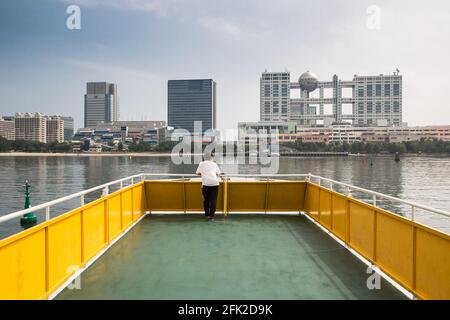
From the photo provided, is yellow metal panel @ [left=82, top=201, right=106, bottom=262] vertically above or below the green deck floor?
above

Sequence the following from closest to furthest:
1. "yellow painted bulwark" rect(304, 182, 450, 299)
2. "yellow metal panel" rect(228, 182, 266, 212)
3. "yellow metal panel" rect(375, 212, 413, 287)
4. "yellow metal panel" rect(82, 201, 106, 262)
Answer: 1. "yellow painted bulwark" rect(304, 182, 450, 299)
2. "yellow metal panel" rect(375, 212, 413, 287)
3. "yellow metal panel" rect(82, 201, 106, 262)
4. "yellow metal panel" rect(228, 182, 266, 212)

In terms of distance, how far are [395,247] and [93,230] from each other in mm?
4938

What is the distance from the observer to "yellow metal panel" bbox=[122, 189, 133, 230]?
9281mm

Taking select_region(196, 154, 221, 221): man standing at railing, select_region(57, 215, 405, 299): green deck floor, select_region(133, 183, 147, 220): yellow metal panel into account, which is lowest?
select_region(57, 215, 405, 299): green deck floor

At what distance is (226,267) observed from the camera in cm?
657

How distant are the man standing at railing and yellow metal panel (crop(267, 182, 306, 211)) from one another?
7.08ft

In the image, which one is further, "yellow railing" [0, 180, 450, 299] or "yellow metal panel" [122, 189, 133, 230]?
"yellow metal panel" [122, 189, 133, 230]

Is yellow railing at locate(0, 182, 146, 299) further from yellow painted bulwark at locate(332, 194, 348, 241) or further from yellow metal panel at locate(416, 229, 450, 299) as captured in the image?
yellow painted bulwark at locate(332, 194, 348, 241)

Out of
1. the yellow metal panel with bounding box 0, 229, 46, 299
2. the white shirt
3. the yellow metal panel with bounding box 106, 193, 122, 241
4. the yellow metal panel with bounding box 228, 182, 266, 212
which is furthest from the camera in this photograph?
the yellow metal panel with bounding box 228, 182, 266, 212

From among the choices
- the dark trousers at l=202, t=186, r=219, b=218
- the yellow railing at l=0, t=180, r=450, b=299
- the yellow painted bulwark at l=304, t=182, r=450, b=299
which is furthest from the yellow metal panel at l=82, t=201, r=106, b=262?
the yellow painted bulwark at l=304, t=182, r=450, b=299

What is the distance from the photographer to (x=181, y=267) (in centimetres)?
654

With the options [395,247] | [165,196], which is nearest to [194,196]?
[165,196]
